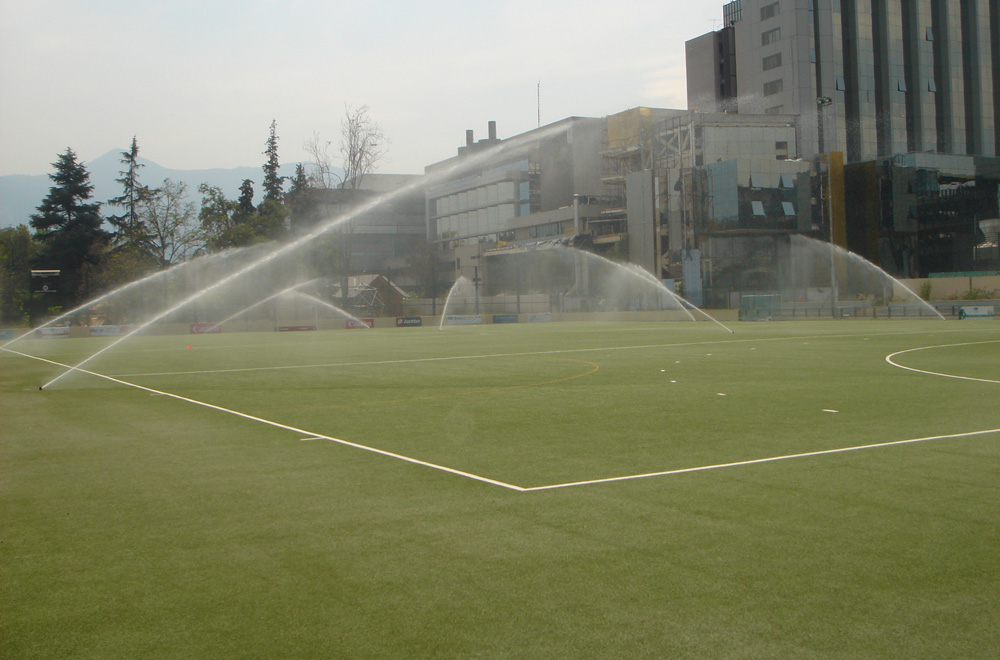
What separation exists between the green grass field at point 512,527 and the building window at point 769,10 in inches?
3681

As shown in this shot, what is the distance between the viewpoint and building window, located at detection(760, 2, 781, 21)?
9938cm

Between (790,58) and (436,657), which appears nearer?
(436,657)

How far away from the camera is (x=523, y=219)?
12056 cm

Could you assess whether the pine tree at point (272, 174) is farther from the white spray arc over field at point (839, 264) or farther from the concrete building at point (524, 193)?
the white spray arc over field at point (839, 264)

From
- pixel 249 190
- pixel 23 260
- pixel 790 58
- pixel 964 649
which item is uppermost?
pixel 790 58

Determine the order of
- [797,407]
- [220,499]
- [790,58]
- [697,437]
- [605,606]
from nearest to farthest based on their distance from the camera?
1. [605,606]
2. [220,499]
3. [697,437]
4. [797,407]
5. [790,58]

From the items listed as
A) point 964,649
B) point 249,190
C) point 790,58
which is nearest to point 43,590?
point 964,649

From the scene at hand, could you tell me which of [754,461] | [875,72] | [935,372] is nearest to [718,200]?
[875,72]

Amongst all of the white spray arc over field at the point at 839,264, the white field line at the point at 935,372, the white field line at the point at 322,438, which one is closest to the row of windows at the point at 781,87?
the white spray arc over field at the point at 839,264

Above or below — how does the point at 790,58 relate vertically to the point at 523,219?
above

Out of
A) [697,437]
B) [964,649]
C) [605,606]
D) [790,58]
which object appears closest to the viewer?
[964,649]

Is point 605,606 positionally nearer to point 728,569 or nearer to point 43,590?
point 728,569

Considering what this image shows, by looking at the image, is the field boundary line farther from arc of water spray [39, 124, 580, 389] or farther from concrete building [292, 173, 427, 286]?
concrete building [292, 173, 427, 286]

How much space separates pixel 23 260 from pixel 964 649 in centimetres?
10301
